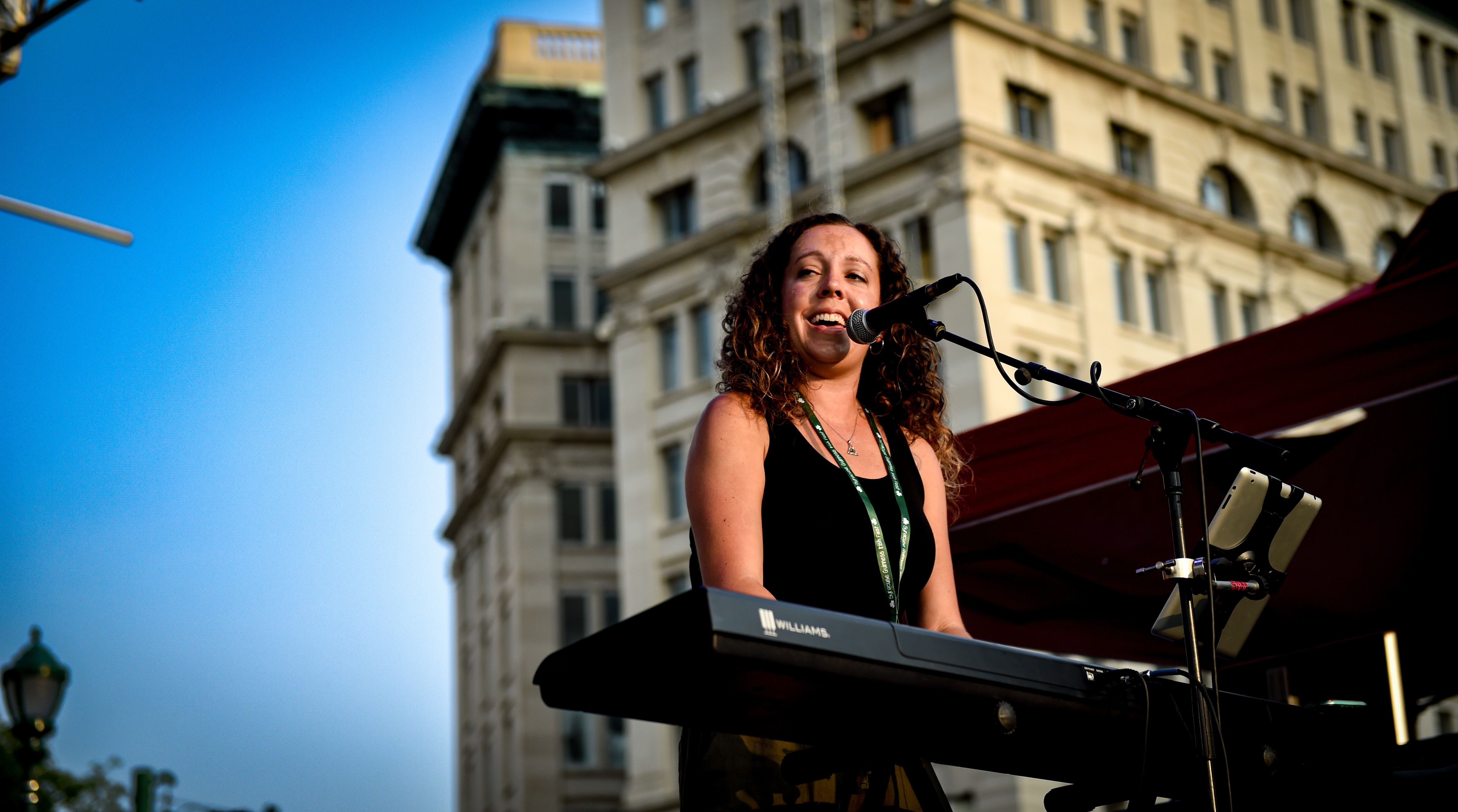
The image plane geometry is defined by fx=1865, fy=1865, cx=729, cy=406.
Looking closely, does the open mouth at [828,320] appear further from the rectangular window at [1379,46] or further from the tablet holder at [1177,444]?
the rectangular window at [1379,46]

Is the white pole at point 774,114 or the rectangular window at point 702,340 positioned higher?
the white pole at point 774,114

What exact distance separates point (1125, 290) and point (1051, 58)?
18.7ft

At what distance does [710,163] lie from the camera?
152 feet

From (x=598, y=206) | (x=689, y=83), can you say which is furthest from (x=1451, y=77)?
(x=598, y=206)

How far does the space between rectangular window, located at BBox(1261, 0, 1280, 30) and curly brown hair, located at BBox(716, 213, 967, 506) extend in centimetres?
4788

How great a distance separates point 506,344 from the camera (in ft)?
184

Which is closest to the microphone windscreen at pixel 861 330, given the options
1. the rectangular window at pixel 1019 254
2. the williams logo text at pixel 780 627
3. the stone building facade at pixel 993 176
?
the williams logo text at pixel 780 627

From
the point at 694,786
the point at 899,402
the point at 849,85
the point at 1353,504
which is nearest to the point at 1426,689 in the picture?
the point at 1353,504

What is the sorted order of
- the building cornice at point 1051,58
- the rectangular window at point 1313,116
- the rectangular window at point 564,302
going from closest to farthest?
1. the building cornice at point 1051,58
2. the rectangular window at point 1313,116
3. the rectangular window at point 564,302

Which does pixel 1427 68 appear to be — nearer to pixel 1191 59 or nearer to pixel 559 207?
pixel 1191 59

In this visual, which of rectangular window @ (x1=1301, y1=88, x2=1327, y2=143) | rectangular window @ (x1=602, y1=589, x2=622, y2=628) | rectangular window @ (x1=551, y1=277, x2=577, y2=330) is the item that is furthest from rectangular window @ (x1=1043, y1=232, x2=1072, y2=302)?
rectangular window @ (x1=551, y1=277, x2=577, y2=330)

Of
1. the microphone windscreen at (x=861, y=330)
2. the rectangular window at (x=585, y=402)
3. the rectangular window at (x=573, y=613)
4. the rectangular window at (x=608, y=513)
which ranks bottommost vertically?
the microphone windscreen at (x=861, y=330)

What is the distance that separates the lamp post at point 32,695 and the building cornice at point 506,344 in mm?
44425

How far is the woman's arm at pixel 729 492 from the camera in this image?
157 inches
